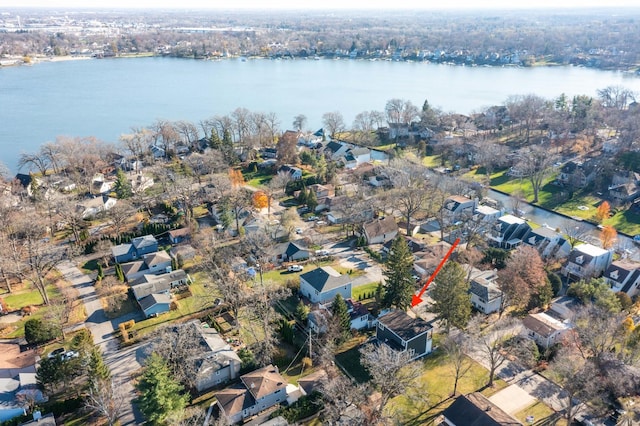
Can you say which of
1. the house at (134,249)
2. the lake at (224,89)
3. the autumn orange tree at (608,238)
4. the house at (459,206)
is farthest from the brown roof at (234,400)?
the lake at (224,89)

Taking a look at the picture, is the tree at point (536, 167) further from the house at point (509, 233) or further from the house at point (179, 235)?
the house at point (179, 235)

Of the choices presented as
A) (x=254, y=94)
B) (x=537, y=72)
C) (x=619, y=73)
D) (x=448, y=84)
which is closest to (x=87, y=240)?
(x=254, y=94)

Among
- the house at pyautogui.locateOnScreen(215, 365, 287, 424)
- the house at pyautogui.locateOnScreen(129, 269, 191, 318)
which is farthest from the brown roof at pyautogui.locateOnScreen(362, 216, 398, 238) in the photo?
the house at pyautogui.locateOnScreen(215, 365, 287, 424)

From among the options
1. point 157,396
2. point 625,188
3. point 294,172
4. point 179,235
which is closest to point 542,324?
point 157,396

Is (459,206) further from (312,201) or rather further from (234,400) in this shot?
(234,400)

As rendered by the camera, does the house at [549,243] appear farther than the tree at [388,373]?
Yes

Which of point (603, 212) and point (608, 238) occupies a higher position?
point (608, 238)
